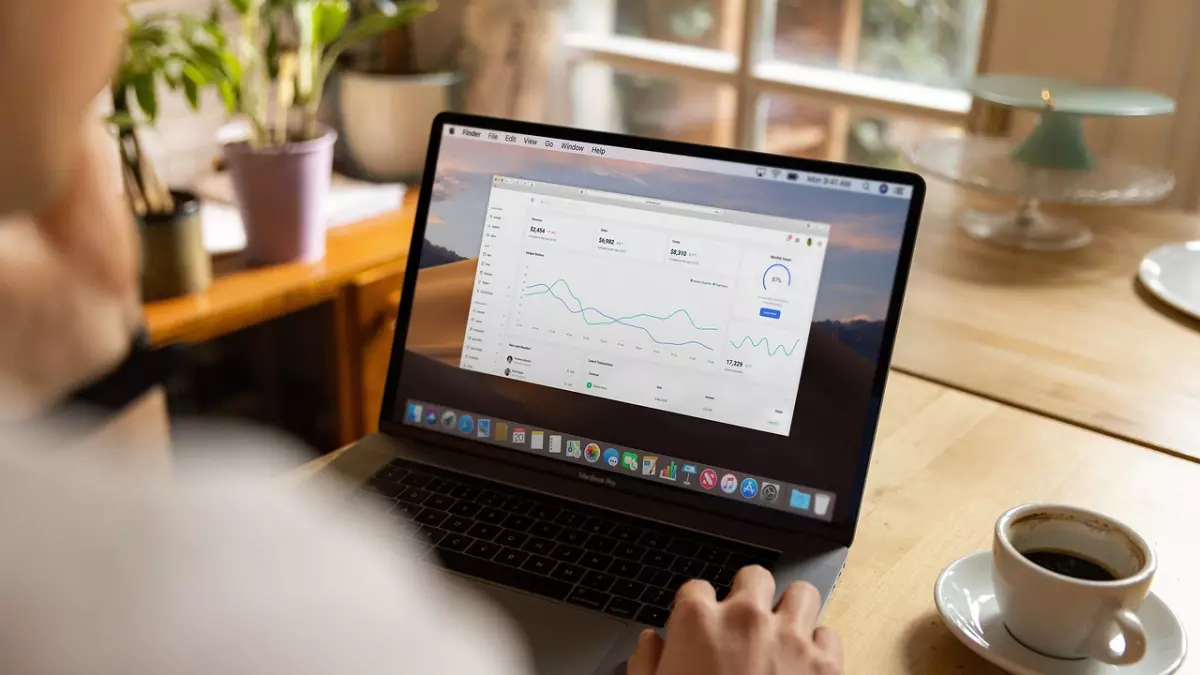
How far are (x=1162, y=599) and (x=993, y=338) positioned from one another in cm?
45

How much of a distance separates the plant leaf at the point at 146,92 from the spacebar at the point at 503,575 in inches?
34.5

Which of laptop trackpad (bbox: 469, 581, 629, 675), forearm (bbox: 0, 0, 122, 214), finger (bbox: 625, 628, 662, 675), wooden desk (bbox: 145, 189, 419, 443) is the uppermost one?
forearm (bbox: 0, 0, 122, 214)

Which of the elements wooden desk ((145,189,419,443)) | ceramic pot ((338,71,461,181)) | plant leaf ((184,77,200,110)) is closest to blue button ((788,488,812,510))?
wooden desk ((145,189,419,443))

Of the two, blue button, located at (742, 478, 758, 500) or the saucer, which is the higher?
blue button, located at (742, 478, 758, 500)

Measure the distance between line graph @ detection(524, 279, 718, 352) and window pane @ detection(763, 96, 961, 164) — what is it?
116 centimetres

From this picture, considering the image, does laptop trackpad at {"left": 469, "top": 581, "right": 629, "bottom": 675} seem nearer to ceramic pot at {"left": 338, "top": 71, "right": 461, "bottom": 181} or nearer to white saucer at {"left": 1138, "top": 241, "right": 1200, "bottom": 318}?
white saucer at {"left": 1138, "top": 241, "right": 1200, "bottom": 318}

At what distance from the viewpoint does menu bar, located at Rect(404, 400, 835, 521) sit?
0.83 metres

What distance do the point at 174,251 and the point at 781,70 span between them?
3.76ft

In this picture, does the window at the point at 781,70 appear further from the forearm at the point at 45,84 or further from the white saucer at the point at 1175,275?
the forearm at the point at 45,84

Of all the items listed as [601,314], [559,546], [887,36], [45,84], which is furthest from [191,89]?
[45,84]

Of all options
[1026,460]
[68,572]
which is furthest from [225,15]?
[68,572]

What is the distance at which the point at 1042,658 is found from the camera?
2.30 feet

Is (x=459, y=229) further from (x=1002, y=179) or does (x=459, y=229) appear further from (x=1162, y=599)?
(x=1002, y=179)

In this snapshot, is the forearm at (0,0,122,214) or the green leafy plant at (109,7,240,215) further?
the green leafy plant at (109,7,240,215)
